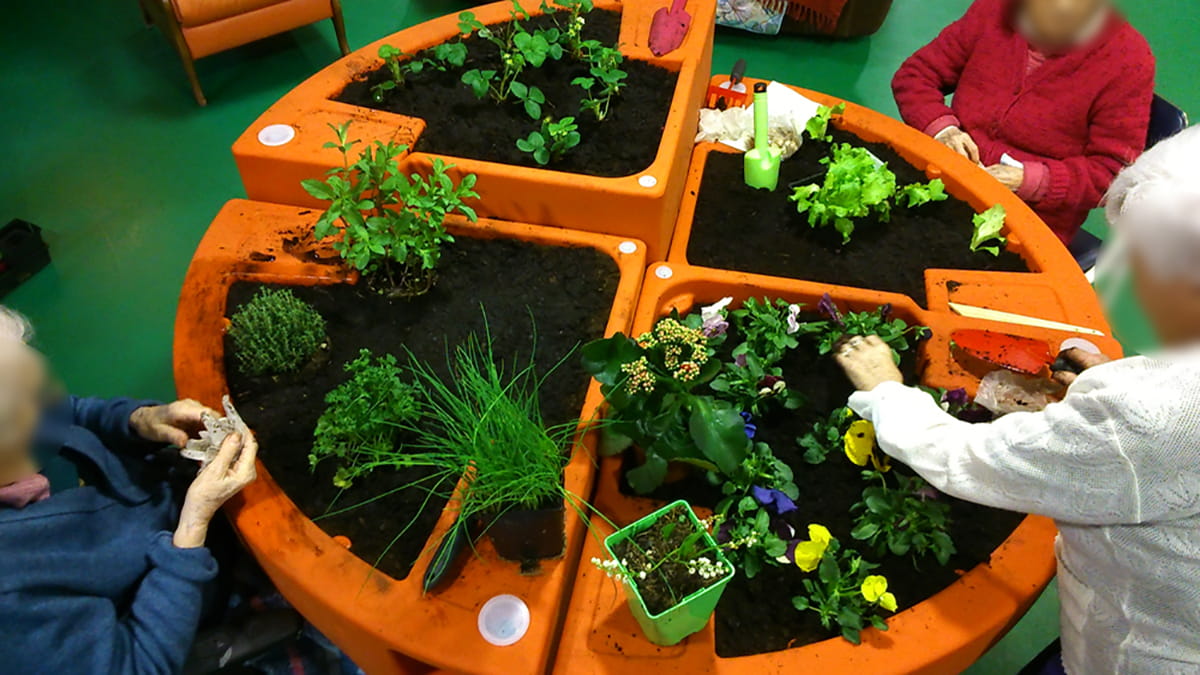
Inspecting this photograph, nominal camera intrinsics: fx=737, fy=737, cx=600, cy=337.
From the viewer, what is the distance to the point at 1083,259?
2348mm

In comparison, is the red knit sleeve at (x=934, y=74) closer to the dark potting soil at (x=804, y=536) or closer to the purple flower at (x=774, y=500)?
the dark potting soil at (x=804, y=536)

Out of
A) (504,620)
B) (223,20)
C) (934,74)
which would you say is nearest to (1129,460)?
(504,620)

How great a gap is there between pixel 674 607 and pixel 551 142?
4.47ft

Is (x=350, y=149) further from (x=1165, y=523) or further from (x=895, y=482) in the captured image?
(x=1165, y=523)

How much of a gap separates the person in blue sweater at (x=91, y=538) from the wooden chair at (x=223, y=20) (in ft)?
8.08

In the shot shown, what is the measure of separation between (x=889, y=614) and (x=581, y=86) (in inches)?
68.6

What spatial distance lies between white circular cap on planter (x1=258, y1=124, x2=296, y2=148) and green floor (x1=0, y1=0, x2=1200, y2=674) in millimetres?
1030

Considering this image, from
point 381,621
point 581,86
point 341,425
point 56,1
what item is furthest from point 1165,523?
point 56,1

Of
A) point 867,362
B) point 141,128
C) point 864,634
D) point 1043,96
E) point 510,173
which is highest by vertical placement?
point 1043,96

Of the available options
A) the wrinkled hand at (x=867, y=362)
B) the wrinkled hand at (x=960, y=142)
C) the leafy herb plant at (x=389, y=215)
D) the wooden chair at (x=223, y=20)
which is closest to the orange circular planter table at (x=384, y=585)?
the leafy herb plant at (x=389, y=215)

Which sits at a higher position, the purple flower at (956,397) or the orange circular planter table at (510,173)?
the orange circular planter table at (510,173)

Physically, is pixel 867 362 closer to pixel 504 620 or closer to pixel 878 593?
pixel 878 593

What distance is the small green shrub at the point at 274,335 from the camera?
1.70 meters

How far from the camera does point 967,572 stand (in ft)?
4.83
